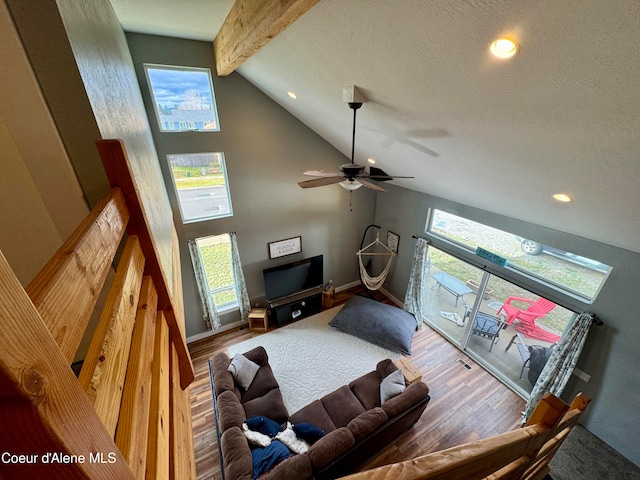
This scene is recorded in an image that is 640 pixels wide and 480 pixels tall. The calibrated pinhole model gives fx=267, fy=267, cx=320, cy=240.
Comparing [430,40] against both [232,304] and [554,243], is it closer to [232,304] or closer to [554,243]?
[554,243]

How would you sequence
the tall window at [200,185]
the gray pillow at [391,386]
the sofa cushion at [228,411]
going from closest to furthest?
the sofa cushion at [228,411]
the gray pillow at [391,386]
the tall window at [200,185]

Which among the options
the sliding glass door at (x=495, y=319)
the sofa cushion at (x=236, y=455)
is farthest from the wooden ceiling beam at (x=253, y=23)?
the sliding glass door at (x=495, y=319)

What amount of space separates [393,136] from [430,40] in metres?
1.58

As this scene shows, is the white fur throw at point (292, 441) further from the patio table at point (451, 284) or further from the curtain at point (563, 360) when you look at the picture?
the patio table at point (451, 284)

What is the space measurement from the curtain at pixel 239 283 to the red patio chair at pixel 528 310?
4.53m

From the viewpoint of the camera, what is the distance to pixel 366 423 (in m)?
2.94

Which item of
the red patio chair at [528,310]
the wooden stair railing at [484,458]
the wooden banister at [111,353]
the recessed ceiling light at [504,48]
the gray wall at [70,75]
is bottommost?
the red patio chair at [528,310]

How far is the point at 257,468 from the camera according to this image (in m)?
2.69

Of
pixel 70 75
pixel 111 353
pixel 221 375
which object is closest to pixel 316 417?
pixel 221 375

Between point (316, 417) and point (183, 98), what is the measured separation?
16.0 ft

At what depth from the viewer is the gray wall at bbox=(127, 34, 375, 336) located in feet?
12.6

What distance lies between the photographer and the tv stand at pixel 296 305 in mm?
5441

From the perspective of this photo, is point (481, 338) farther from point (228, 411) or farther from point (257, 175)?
point (257, 175)

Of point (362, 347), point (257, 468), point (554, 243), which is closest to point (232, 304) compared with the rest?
point (362, 347)
